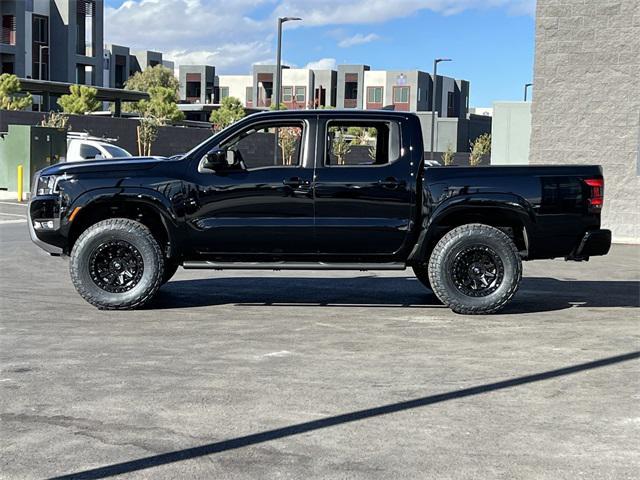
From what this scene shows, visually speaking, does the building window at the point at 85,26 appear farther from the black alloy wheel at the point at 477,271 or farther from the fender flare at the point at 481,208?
the black alloy wheel at the point at 477,271

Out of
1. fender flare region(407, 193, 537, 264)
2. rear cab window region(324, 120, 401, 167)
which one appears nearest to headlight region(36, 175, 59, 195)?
rear cab window region(324, 120, 401, 167)

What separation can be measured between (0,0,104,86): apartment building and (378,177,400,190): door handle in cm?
6728

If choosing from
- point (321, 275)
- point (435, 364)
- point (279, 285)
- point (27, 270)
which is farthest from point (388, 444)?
point (27, 270)

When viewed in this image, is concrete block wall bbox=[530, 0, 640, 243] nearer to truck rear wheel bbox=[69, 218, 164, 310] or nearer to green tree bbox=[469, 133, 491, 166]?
truck rear wheel bbox=[69, 218, 164, 310]

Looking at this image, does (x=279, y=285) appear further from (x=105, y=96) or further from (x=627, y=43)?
(x=105, y=96)

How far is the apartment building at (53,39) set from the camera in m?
72.9

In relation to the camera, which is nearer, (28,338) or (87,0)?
(28,338)

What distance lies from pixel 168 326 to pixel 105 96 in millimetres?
60822

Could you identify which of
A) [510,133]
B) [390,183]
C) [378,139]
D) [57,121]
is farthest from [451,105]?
[390,183]

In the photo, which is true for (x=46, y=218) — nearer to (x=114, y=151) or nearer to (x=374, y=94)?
(x=114, y=151)

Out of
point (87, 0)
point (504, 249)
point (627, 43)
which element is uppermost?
point (87, 0)

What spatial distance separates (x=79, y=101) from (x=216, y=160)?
49386mm

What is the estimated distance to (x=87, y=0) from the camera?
81.5 meters

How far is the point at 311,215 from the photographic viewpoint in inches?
409
